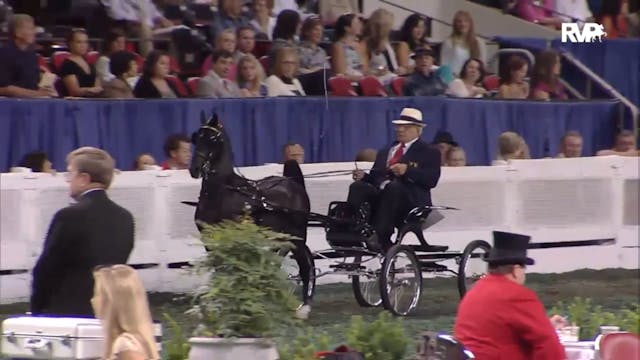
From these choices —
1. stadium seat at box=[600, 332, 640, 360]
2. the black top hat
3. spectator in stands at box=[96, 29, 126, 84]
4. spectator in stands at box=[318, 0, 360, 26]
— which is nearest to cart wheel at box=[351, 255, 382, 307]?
spectator in stands at box=[96, 29, 126, 84]

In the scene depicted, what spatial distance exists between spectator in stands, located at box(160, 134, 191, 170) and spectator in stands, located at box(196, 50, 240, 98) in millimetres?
1239

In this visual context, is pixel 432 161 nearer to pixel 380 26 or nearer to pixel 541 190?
pixel 541 190

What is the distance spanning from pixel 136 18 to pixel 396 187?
501cm

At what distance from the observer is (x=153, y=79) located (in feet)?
53.8

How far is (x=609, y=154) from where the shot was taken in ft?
62.1

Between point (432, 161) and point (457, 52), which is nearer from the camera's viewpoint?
point (432, 161)

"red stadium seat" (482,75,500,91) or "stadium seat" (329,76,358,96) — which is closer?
"stadium seat" (329,76,358,96)

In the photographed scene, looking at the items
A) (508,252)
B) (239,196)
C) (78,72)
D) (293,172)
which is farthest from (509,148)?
(508,252)

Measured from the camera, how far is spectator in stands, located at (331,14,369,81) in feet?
61.0

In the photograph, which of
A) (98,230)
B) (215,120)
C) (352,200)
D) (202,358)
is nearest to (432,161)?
(352,200)

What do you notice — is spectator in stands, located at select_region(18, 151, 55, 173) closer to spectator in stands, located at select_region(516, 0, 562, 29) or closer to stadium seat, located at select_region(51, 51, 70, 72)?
stadium seat, located at select_region(51, 51, 70, 72)

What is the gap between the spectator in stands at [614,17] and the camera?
23578 millimetres

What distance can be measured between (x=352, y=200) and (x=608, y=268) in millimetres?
5148

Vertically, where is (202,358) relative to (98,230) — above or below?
below
